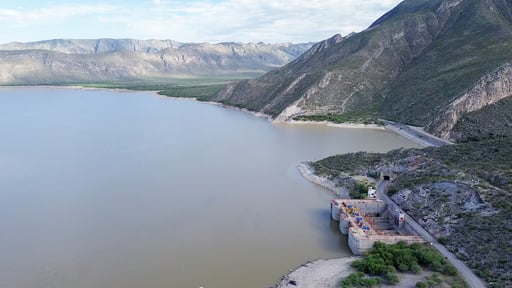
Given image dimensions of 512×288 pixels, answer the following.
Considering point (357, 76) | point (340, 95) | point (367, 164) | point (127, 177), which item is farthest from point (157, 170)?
point (357, 76)

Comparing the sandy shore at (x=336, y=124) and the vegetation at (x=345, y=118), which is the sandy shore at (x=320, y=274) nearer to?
the sandy shore at (x=336, y=124)

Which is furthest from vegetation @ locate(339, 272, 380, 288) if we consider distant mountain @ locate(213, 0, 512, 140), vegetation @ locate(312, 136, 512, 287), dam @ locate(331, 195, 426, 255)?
distant mountain @ locate(213, 0, 512, 140)

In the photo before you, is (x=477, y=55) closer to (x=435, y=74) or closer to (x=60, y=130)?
(x=435, y=74)

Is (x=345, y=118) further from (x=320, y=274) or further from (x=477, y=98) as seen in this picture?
(x=320, y=274)

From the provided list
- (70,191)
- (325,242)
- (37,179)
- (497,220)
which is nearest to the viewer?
(497,220)

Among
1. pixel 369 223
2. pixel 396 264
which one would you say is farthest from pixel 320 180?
pixel 396 264

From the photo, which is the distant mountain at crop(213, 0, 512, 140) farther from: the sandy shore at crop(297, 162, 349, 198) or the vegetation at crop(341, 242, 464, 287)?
the vegetation at crop(341, 242, 464, 287)
